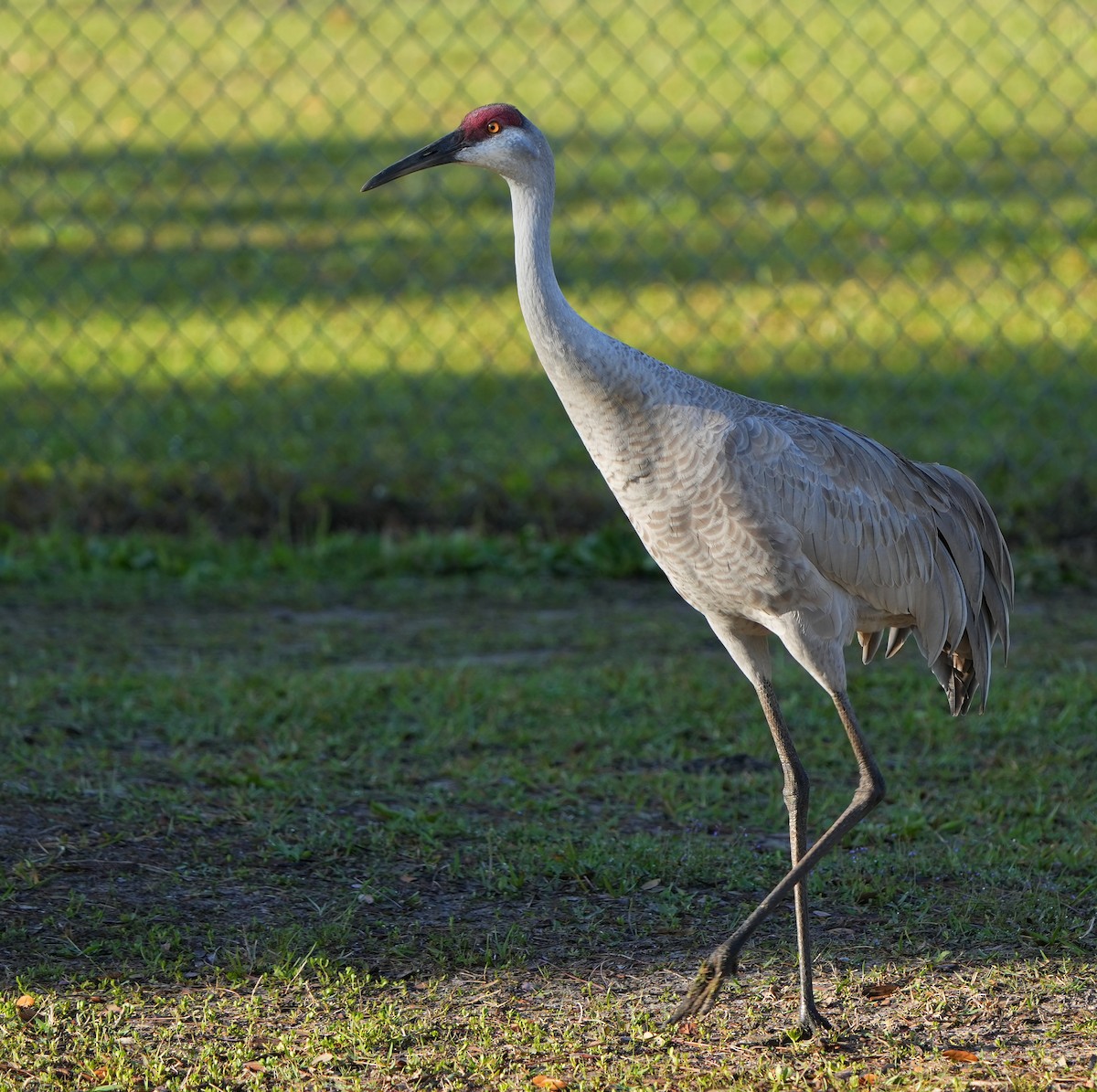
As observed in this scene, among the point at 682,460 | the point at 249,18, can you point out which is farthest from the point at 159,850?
the point at 249,18

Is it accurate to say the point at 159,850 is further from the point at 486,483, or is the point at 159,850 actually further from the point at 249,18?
the point at 249,18

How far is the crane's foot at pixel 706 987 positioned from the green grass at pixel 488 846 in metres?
0.05

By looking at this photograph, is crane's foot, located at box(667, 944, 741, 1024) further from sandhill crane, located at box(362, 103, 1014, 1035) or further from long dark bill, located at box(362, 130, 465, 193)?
long dark bill, located at box(362, 130, 465, 193)

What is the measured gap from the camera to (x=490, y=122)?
336 cm

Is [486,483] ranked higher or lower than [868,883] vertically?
higher

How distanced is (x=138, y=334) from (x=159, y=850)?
200 inches

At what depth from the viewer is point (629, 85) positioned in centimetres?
1193

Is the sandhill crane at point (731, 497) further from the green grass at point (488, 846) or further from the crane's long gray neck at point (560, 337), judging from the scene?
the green grass at point (488, 846)

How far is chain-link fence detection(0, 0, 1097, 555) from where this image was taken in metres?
6.65

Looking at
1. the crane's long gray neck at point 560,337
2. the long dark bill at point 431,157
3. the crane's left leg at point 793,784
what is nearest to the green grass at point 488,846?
the crane's left leg at point 793,784

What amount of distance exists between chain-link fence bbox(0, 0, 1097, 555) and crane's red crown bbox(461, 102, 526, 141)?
305cm

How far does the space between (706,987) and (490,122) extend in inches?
71.2

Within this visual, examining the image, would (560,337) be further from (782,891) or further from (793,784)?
(782,891)

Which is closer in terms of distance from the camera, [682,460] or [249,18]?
[682,460]
